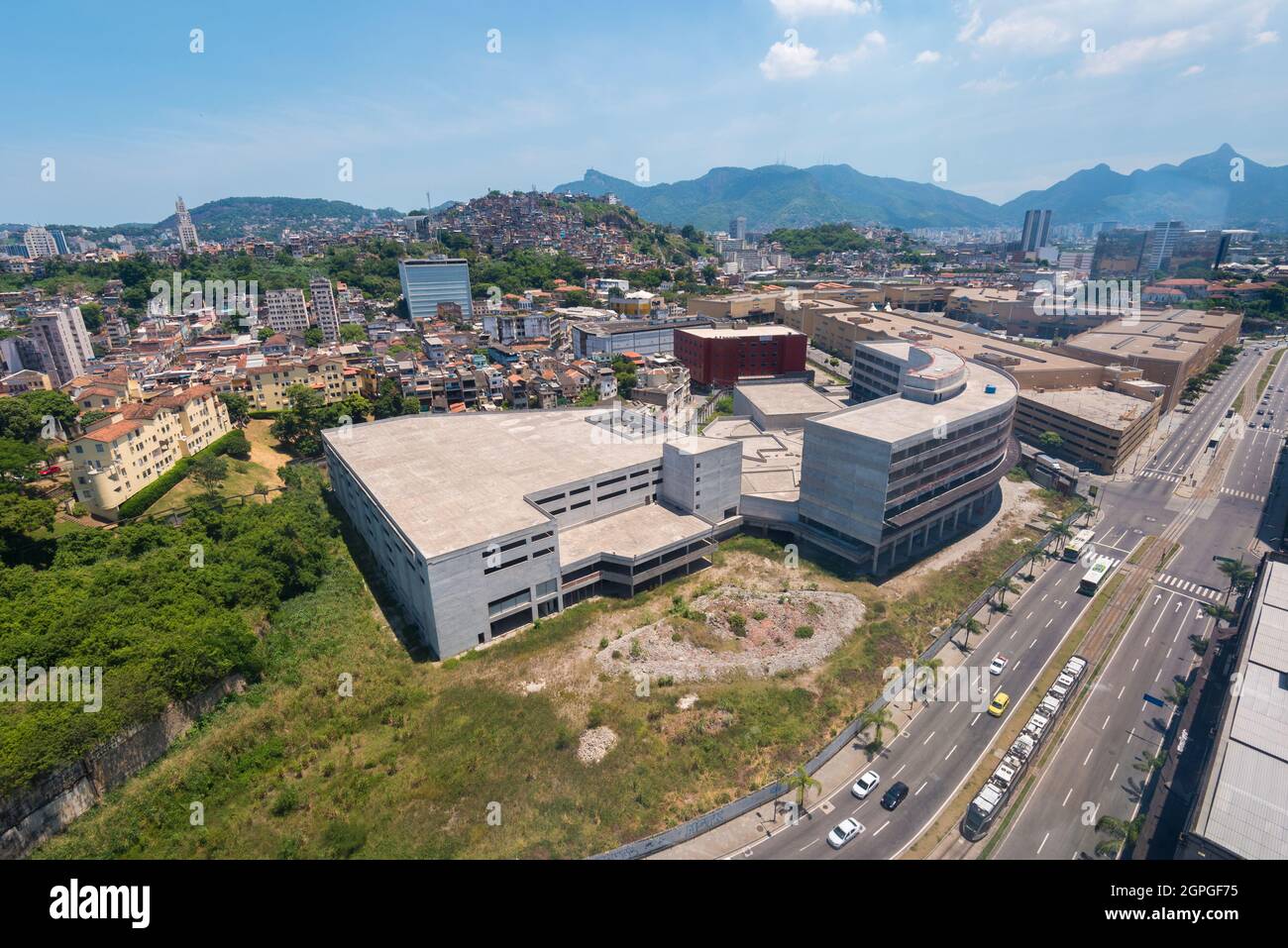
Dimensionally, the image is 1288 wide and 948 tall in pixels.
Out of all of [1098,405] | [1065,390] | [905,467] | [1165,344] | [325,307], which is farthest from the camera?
[325,307]

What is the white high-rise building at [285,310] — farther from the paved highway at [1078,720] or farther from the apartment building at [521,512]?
the paved highway at [1078,720]

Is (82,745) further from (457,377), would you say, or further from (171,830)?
(457,377)

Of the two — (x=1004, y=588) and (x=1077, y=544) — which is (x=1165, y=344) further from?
(x=1004, y=588)

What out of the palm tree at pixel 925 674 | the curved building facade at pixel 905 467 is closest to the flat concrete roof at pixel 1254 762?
the palm tree at pixel 925 674

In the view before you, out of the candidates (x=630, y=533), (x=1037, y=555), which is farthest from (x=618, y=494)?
(x=1037, y=555)

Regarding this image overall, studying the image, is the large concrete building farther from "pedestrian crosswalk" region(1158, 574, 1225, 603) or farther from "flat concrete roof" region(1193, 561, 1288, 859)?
"pedestrian crosswalk" region(1158, 574, 1225, 603)

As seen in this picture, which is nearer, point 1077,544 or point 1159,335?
point 1077,544
